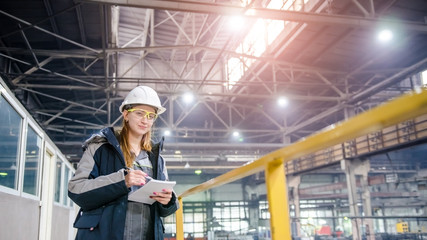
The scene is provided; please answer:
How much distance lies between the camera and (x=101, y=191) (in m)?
2.12

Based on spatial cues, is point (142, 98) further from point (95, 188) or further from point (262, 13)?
point (262, 13)

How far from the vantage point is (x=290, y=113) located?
20328 millimetres

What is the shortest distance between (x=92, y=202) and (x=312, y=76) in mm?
15135

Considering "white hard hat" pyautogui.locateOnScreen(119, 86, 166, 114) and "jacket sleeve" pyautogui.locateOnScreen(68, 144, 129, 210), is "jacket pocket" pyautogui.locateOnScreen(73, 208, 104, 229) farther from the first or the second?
"white hard hat" pyautogui.locateOnScreen(119, 86, 166, 114)

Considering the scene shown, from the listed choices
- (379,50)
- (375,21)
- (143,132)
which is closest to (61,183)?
(143,132)

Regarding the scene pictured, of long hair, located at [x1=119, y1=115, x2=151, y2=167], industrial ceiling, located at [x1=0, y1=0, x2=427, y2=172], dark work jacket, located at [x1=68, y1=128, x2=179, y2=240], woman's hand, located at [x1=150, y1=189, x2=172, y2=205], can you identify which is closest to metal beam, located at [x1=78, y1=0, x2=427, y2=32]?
industrial ceiling, located at [x1=0, y1=0, x2=427, y2=172]

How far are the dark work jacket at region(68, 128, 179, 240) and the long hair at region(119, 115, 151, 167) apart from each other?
0.10 m

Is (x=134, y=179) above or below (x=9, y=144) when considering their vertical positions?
below

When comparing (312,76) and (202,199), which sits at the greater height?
(312,76)

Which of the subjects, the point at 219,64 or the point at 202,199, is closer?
the point at 219,64

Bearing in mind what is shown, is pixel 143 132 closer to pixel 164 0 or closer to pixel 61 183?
pixel 164 0

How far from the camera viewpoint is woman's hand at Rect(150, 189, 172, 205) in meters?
2.36

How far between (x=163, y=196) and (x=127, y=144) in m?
0.47

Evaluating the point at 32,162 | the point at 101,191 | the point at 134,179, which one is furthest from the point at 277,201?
the point at 32,162
